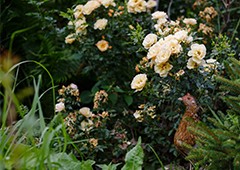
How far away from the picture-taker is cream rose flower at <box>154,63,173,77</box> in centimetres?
276

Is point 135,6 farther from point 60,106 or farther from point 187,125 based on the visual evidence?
point 187,125

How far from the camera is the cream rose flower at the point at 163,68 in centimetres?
276

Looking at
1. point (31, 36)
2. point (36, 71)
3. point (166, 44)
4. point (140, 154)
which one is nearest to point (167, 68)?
point (166, 44)

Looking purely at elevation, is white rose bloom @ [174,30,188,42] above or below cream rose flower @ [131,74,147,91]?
above

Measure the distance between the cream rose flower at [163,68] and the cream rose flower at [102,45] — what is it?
2.06ft

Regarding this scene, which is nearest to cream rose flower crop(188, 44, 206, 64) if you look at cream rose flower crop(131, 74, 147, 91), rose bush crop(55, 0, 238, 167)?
rose bush crop(55, 0, 238, 167)

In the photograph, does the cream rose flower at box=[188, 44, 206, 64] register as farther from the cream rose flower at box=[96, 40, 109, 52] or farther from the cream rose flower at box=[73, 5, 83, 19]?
the cream rose flower at box=[73, 5, 83, 19]

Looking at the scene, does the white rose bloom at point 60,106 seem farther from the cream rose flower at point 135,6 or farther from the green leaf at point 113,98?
the cream rose flower at point 135,6

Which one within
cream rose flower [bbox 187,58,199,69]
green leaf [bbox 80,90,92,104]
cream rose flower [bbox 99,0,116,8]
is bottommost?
green leaf [bbox 80,90,92,104]

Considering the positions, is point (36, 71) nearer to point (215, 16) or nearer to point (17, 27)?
point (17, 27)

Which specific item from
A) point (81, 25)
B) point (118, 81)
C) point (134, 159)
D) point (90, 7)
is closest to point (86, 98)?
point (118, 81)

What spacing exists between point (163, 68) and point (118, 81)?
809 mm

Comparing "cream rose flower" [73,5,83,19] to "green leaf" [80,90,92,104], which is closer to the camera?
"cream rose flower" [73,5,83,19]

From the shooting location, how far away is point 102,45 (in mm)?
3338
